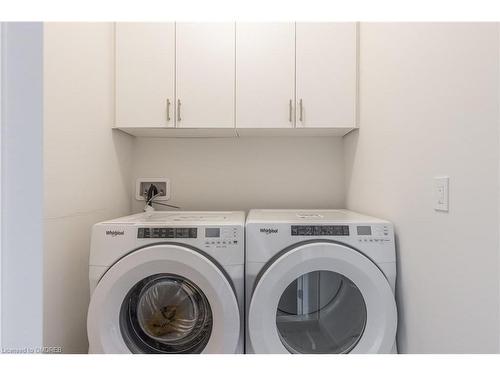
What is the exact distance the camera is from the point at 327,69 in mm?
1571

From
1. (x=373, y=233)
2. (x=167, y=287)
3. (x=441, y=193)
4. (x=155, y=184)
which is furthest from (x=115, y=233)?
(x=441, y=193)

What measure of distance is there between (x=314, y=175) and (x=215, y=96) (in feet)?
2.62

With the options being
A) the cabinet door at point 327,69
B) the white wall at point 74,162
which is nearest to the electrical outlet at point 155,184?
the white wall at point 74,162

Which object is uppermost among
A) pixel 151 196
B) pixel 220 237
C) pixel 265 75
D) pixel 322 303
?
pixel 265 75

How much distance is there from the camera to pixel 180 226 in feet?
3.92

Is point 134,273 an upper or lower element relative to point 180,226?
lower

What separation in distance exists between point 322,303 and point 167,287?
671mm

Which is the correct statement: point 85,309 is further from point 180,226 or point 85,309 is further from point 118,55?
point 118,55

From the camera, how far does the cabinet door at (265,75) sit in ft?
5.14

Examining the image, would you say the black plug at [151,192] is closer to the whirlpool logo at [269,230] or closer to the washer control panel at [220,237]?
the washer control panel at [220,237]

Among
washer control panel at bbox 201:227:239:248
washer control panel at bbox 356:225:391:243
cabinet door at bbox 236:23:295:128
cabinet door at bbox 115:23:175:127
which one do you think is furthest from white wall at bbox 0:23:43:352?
washer control panel at bbox 356:225:391:243

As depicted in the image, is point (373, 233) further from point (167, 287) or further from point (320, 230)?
point (167, 287)

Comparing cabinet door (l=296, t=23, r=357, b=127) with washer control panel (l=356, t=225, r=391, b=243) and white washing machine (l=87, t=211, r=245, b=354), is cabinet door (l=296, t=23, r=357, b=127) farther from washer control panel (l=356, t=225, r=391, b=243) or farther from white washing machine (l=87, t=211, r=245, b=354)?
white washing machine (l=87, t=211, r=245, b=354)

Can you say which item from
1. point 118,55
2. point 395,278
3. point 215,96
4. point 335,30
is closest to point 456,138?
point 395,278
